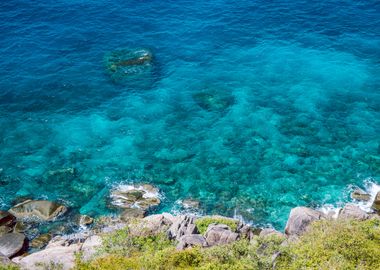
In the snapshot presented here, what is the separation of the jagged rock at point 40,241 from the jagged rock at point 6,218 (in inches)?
167

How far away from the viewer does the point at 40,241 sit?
4797 cm

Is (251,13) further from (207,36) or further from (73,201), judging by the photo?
(73,201)

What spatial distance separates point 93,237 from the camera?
149 ft

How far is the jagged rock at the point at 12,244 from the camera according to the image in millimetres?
45406

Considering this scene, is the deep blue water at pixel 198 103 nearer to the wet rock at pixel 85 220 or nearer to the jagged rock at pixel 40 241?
the wet rock at pixel 85 220

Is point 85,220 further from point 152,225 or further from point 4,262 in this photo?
point 4,262

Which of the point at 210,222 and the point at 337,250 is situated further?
the point at 210,222

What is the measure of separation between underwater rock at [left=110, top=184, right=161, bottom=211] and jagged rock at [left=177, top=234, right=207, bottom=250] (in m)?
11.4

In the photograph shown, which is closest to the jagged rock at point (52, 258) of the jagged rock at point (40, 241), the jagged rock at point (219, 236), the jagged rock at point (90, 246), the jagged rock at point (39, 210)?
the jagged rock at point (90, 246)

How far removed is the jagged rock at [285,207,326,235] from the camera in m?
46.0

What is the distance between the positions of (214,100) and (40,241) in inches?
1328

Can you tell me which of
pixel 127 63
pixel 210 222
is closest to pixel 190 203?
pixel 210 222

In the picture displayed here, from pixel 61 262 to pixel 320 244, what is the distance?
76.9 ft

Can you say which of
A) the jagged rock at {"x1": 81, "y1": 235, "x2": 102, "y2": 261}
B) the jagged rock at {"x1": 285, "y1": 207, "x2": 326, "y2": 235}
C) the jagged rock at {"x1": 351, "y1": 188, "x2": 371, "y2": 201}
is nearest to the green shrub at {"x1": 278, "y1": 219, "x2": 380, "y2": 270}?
the jagged rock at {"x1": 285, "y1": 207, "x2": 326, "y2": 235}
